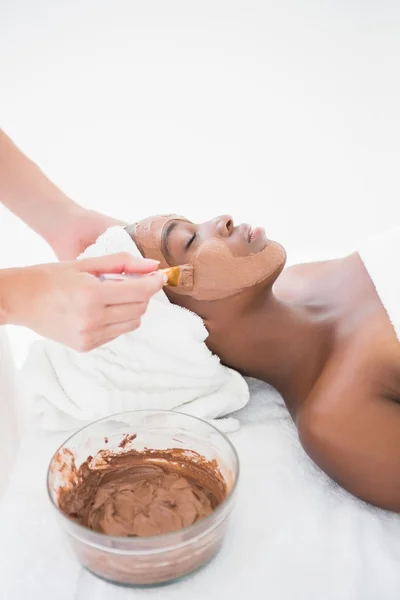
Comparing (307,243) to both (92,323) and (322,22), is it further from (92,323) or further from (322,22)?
(92,323)

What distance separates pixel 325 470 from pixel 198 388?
31 cm

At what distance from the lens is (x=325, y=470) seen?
3.77ft

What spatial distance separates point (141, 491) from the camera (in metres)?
1.02

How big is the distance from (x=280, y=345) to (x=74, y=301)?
1.76 ft

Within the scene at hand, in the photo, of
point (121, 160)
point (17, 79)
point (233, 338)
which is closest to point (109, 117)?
point (121, 160)

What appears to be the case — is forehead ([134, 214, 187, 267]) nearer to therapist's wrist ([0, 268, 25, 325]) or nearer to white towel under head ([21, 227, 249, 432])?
white towel under head ([21, 227, 249, 432])

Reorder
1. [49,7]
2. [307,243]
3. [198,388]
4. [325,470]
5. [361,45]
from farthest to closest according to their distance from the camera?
[307,243] → [361,45] → [49,7] → [198,388] → [325,470]

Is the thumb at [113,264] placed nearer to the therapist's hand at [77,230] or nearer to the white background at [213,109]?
the therapist's hand at [77,230]

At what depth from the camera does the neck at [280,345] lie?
127cm

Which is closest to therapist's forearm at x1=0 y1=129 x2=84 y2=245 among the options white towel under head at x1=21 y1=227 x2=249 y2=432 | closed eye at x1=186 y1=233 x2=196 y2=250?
white towel under head at x1=21 y1=227 x2=249 y2=432

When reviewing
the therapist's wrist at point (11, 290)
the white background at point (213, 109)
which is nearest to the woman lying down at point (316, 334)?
the therapist's wrist at point (11, 290)

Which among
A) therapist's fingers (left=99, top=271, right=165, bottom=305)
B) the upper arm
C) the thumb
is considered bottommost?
the upper arm

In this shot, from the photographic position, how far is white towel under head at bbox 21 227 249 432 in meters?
1.22

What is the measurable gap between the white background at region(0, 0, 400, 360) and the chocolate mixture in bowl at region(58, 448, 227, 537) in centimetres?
94
